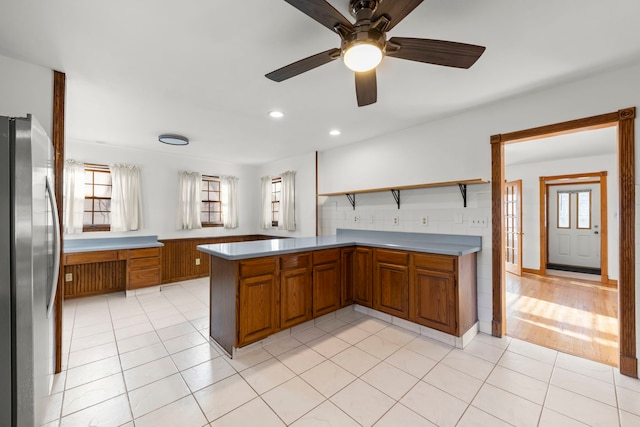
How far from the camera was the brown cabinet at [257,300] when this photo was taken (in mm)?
2320

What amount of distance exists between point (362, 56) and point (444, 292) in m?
2.18

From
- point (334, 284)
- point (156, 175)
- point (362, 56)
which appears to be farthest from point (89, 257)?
point (362, 56)

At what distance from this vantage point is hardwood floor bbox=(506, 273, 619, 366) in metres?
2.50

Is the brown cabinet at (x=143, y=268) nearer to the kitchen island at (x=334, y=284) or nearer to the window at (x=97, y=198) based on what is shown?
the window at (x=97, y=198)

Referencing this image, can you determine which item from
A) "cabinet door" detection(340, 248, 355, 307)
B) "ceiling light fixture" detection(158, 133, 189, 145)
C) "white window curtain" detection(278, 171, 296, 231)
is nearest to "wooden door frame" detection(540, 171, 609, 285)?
"cabinet door" detection(340, 248, 355, 307)

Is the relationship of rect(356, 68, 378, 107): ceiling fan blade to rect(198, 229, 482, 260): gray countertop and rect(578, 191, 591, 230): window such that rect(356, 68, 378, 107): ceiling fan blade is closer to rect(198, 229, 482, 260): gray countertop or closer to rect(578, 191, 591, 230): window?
rect(198, 229, 482, 260): gray countertop

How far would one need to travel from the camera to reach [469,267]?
2691 mm

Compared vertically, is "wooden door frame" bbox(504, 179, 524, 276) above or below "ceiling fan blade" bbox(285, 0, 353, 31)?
below

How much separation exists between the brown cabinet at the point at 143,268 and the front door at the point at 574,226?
7.98 metres

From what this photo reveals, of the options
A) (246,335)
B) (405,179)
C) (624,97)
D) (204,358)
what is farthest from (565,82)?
(204,358)

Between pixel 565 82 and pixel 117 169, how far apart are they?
222 inches

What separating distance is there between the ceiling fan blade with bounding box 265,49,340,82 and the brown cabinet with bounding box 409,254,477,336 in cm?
199

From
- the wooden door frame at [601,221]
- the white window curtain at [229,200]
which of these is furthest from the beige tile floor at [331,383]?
the wooden door frame at [601,221]

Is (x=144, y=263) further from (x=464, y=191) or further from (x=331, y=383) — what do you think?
(x=464, y=191)
